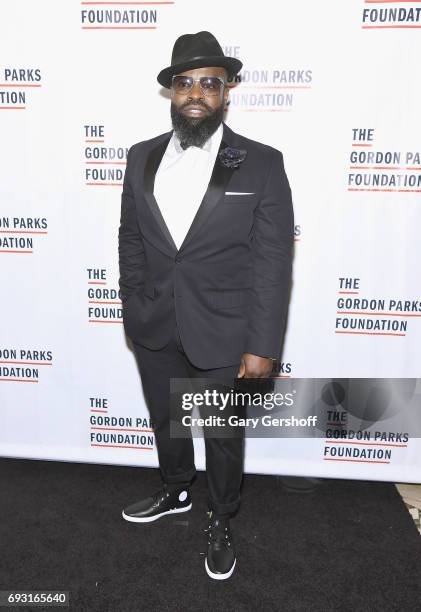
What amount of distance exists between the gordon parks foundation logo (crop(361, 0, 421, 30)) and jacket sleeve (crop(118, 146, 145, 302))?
Answer: 133 centimetres

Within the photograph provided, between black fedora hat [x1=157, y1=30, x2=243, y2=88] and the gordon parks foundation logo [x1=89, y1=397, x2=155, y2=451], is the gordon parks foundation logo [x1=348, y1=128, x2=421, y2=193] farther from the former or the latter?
the gordon parks foundation logo [x1=89, y1=397, x2=155, y2=451]

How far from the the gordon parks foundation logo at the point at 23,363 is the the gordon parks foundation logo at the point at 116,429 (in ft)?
1.18

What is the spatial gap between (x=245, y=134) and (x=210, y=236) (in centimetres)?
87

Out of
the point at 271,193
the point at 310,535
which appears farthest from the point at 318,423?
the point at 271,193

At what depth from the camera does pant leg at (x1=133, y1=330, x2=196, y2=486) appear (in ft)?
7.90

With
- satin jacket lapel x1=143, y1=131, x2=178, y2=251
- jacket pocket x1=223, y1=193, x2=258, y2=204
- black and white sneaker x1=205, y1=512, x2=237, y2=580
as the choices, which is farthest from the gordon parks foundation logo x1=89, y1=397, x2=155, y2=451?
jacket pocket x1=223, y1=193, x2=258, y2=204

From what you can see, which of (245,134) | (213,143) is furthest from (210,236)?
(245,134)

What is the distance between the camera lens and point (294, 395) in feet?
9.95

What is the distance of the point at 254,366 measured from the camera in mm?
2158

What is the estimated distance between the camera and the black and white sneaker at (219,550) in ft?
7.62

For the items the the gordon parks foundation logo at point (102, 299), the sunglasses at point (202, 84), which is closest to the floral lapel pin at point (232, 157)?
the sunglasses at point (202, 84)

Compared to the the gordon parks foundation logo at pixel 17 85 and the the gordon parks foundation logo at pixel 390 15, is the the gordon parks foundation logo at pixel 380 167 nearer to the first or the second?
the the gordon parks foundation logo at pixel 390 15

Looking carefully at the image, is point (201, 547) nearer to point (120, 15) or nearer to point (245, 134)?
point (245, 134)

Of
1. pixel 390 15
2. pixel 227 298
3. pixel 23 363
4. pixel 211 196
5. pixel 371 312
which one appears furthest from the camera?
pixel 23 363
